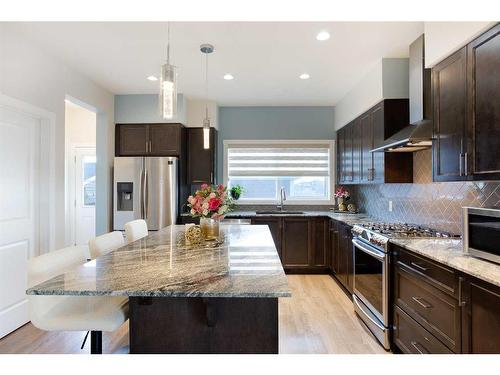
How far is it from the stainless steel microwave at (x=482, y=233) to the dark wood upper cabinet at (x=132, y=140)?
13.2 feet

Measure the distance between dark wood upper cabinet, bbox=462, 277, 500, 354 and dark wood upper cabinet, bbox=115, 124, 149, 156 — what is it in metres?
4.15

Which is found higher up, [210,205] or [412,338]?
[210,205]

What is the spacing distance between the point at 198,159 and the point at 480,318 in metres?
3.94

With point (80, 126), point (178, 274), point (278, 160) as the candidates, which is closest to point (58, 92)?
point (80, 126)

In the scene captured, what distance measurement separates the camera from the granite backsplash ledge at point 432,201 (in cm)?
224

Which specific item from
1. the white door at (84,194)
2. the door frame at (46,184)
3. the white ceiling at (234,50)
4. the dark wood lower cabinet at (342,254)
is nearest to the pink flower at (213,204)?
the white ceiling at (234,50)

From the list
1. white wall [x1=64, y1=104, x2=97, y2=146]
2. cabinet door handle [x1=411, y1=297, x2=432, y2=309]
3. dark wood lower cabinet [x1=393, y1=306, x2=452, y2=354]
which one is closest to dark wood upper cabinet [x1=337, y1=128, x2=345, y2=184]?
dark wood lower cabinet [x1=393, y1=306, x2=452, y2=354]

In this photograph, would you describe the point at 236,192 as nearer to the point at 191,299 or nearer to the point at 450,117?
the point at 450,117

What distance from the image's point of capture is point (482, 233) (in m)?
1.68

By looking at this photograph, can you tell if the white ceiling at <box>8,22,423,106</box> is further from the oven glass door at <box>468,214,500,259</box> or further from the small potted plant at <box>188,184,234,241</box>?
the oven glass door at <box>468,214,500,259</box>

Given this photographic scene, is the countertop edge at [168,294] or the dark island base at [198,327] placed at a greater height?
the countertop edge at [168,294]

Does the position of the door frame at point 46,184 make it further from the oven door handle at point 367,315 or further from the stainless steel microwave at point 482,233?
the stainless steel microwave at point 482,233
